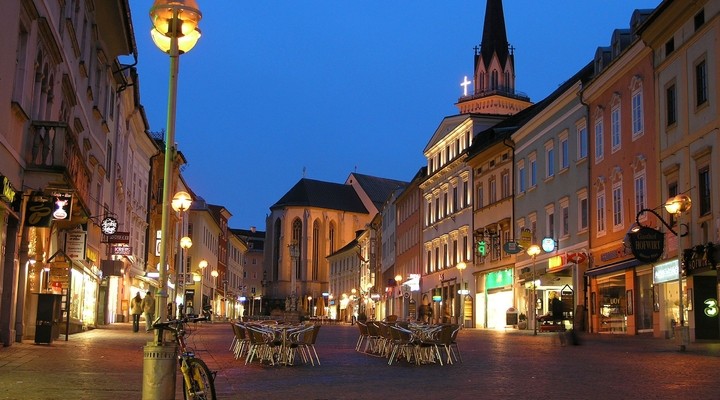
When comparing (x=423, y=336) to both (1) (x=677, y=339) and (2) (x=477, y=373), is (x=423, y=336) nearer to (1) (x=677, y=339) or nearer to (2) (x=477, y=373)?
(2) (x=477, y=373)

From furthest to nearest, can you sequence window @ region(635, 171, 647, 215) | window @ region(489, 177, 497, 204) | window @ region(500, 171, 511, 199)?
1. window @ region(489, 177, 497, 204)
2. window @ region(500, 171, 511, 199)
3. window @ region(635, 171, 647, 215)

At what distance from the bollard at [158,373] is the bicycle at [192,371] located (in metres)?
0.15

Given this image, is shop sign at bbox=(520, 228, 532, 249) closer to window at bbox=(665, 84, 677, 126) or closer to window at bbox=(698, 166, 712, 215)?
window at bbox=(665, 84, 677, 126)

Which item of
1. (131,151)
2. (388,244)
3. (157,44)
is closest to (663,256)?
(157,44)

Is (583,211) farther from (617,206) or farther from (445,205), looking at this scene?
(445,205)

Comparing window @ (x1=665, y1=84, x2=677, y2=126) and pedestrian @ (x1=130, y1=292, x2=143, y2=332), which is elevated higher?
window @ (x1=665, y1=84, x2=677, y2=126)

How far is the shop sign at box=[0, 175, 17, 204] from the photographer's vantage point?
51.9ft

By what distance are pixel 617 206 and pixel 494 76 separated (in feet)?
217

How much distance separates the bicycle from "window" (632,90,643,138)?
25.3 m

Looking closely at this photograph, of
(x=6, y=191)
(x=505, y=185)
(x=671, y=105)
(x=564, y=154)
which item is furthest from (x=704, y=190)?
(x=505, y=185)

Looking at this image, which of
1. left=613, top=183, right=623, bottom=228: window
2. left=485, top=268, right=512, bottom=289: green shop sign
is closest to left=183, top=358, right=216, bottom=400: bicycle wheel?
left=613, top=183, right=623, bottom=228: window

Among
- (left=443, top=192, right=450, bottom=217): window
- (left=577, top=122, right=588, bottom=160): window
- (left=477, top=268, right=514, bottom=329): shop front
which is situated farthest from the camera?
(left=443, top=192, right=450, bottom=217): window

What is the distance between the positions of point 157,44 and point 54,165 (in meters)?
10.8

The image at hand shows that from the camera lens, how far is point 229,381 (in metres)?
13.5
